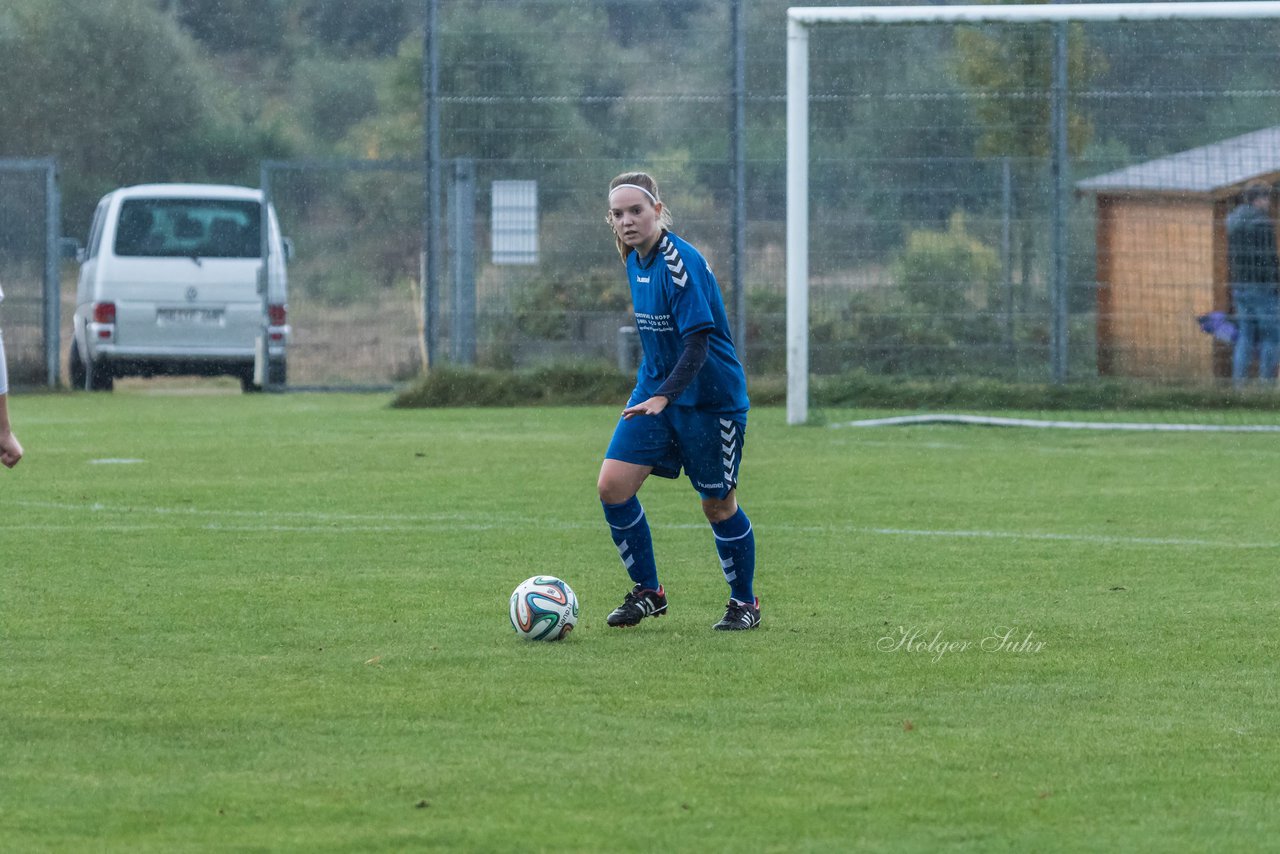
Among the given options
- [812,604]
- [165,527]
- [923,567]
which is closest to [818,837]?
[812,604]

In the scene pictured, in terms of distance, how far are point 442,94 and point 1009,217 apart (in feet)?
17.4

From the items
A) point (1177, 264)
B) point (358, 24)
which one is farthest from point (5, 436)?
point (358, 24)

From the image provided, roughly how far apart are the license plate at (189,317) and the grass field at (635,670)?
28.8ft

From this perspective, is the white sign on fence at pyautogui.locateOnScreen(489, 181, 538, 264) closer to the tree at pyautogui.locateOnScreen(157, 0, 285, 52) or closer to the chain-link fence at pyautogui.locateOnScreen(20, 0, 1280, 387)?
the chain-link fence at pyautogui.locateOnScreen(20, 0, 1280, 387)

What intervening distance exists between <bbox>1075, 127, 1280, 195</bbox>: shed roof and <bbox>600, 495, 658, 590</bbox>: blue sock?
443 inches

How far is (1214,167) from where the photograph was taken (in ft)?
57.1

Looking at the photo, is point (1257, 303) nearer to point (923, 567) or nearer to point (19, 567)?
point (923, 567)

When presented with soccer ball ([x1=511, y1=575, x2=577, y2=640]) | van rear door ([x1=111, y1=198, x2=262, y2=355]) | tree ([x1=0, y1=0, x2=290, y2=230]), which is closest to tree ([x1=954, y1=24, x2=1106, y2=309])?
van rear door ([x1=111, y1=198, x2=262, y2=355])

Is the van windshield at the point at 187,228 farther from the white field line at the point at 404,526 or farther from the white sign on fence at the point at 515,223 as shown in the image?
the white field line at the point at 404,526

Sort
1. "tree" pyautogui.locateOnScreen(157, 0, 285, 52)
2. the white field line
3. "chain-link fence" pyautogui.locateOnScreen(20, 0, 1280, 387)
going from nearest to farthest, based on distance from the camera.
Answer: the white field line, "chain-link fence" pyautogui.locateOnScreen(20, 0, 1280, 387), "tree" pyautogui.locateOnScreen(157, 0, 285, 52)

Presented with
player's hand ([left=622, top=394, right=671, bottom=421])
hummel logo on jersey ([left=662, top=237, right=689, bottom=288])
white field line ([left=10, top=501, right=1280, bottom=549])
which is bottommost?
white field line ([left=10, top=501, right=1280, bottom=549])

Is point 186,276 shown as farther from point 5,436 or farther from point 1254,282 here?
point 5,436

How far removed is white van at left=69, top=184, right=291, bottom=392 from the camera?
20.7 meters

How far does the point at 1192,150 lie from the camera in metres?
17.5
